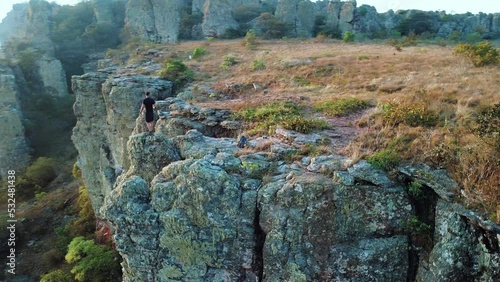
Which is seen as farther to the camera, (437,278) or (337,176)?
(337,176)

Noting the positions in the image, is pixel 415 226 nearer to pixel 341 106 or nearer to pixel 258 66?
pixel 341 106

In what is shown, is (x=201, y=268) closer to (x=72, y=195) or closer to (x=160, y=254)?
(x=160, y=254)

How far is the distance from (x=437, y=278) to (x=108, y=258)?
1885cm

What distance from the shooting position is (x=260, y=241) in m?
8.95

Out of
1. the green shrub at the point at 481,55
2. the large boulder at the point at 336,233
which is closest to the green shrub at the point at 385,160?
the large boulder at the point at 336,233

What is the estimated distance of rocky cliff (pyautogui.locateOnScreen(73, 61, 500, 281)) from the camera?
24.8ft

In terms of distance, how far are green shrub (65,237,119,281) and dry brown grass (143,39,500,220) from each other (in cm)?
1155

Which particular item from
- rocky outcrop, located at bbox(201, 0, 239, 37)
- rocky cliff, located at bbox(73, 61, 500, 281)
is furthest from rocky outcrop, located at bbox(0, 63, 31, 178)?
rocky cliff, located at bbox(73, 61, 500, 281)

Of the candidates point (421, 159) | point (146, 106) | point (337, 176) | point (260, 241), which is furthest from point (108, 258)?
point (421, 159)

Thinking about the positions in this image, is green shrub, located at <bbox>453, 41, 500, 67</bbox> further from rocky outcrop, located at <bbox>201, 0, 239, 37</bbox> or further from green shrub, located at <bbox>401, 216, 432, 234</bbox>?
rocky outcrop, located at <bbox>201, 0, 239, 37</bbox>

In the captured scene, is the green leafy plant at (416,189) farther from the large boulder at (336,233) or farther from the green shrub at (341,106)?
the green shrub at (341,106)

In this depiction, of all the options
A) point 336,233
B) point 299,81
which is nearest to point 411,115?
point 336,233

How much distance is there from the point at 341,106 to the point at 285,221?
7.28m

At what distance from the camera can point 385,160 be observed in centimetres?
866
